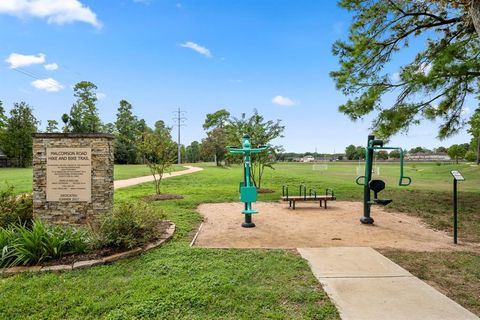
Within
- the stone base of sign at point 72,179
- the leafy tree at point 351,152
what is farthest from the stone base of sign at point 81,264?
the leafy tree at point 351,152

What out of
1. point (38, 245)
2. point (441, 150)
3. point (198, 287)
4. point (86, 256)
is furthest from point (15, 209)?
point (441, 150)

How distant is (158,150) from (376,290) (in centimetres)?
987

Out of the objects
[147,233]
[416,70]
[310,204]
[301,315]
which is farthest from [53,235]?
[416,70]

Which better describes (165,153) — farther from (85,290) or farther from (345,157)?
(345,157)

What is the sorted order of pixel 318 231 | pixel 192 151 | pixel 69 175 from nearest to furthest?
pixel 69 175 → pixel 318 231 → pixel 192 151

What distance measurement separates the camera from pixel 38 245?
4410mm

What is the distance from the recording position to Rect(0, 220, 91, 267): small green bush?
4.24 meters

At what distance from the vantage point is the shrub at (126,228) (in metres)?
4.74

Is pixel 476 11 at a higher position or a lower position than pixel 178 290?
higher

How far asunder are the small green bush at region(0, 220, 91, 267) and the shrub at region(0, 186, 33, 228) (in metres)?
1.15

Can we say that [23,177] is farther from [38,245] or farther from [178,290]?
[178,290]

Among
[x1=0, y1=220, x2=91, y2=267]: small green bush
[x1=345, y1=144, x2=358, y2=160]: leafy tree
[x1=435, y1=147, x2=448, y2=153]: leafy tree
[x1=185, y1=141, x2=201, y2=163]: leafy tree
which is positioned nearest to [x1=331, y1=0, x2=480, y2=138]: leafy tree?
[x1=0, y1=220, x2=91, y2=267]: small green bush

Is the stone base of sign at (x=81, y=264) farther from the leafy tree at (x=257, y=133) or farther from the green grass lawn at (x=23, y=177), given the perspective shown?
the leafy tree at (x=257, y=133)

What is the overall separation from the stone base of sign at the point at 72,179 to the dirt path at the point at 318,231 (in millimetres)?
2130
